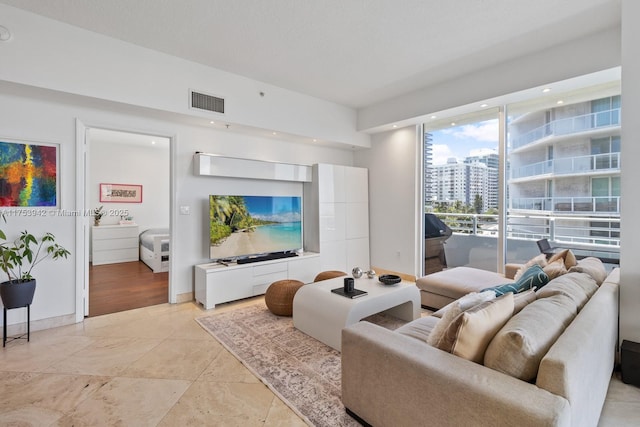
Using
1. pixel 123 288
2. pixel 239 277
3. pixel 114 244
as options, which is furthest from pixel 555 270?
Result: pixel 114 244

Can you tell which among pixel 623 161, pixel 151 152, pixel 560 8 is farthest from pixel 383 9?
pixel 151 152

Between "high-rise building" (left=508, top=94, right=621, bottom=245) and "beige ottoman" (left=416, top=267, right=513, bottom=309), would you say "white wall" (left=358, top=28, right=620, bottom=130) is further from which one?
"beige ottoman" (left=416, top=267, right=513, bottom=309)

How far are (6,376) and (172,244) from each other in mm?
1888

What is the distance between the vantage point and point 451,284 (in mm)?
3340

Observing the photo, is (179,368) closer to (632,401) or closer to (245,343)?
(245,343)

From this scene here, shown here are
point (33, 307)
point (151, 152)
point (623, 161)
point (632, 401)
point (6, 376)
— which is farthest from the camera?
point (151, 152)

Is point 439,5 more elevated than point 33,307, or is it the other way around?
point 439,5

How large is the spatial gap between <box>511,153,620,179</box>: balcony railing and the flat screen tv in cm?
314

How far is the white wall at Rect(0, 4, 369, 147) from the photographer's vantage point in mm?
2734

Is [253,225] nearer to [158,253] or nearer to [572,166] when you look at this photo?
[158,253]

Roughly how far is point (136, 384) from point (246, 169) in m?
2.86

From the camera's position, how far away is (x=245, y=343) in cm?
281

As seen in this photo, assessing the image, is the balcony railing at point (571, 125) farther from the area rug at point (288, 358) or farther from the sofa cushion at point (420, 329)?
the sofa cushion at point (420, 329)

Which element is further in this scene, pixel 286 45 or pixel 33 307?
pixel 286 45
